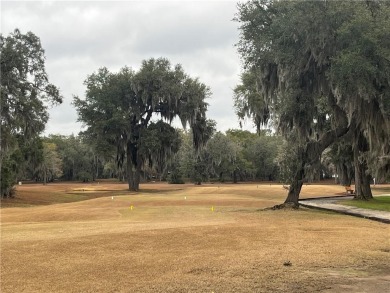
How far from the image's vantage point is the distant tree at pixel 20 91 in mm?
31391

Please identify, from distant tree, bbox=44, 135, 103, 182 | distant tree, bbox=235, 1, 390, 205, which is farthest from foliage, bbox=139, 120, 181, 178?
distant tree, bbox=44, 135, 103, 182

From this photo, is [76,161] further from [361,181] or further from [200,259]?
[200,259]

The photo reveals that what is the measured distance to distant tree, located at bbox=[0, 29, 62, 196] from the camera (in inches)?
1236

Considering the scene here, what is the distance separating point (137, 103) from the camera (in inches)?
2003

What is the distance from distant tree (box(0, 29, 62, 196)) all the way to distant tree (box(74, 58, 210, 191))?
13211 millimetres

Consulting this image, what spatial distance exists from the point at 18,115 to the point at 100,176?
282 ft

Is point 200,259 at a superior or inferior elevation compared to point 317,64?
inferior

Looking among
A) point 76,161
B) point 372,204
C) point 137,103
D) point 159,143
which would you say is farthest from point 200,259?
point 76,161

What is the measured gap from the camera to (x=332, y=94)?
23.9 m

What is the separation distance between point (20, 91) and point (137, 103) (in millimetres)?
19006

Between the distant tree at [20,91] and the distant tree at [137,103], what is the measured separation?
520 inches

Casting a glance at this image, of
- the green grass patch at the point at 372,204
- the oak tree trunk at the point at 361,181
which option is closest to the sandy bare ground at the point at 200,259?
the green grass patch at the point at 372,204

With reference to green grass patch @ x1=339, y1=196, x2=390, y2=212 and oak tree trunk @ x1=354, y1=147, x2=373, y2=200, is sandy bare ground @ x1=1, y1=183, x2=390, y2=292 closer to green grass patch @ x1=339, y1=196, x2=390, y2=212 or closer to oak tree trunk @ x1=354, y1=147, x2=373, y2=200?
green grass patch @ x1=339, y1=196, x2=390, y2=212

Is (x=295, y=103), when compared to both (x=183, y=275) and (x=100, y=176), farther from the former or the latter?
(x=100, y=176)
